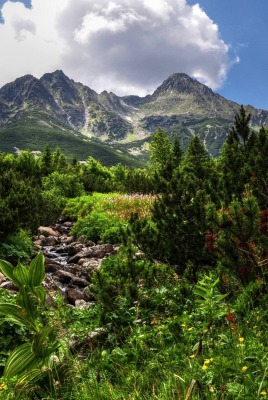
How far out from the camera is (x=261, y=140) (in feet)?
24.9

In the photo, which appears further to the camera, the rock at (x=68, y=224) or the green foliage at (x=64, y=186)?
the green foliage at (x=64, y=186)

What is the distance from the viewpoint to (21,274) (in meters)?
3.29

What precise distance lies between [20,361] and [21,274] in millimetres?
790

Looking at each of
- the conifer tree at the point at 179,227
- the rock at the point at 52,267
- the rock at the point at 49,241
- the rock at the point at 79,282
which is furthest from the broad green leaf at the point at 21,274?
the rock at the point at 49,241

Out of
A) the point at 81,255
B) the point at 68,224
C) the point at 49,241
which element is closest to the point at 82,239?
the point at 49,241

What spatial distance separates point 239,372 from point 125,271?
3199 millimetres

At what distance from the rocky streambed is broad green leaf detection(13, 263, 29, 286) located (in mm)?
2646

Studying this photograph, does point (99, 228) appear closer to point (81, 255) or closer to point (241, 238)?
point (81, 255)

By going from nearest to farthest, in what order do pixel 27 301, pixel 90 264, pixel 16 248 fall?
pixel 27 301 < pixel 90 264 < pixel 16 248

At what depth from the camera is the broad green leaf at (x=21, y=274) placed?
10.8 feet

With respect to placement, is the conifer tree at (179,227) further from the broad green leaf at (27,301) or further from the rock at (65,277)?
the broad green leaf at (27,301)

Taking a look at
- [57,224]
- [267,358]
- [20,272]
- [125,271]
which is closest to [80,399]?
[20,272]

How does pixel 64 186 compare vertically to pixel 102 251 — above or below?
below

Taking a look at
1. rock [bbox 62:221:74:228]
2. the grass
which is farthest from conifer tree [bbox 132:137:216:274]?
rock [bbox 62:221:74:228]
